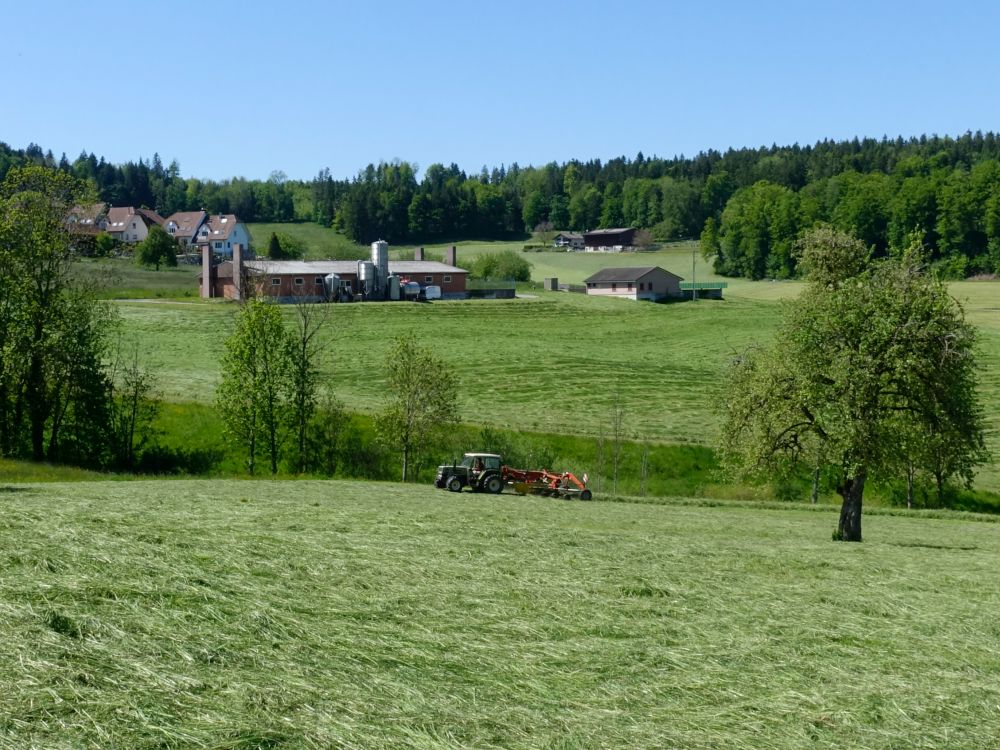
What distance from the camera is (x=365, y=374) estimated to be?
6538cm

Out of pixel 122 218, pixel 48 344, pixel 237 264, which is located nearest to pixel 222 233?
pixel 122 218

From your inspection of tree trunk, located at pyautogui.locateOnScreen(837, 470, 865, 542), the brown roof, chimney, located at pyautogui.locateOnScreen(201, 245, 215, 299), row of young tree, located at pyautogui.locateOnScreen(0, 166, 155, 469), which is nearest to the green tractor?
tree trunk, located at pyautogui.locateOnScreen(837, 470, 865, 542)

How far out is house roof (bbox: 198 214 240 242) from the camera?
6988 inches

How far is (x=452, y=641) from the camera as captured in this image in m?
10.5

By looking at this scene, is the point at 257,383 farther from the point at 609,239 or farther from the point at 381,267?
the point at 609,239

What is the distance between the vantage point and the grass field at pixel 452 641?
317 inches

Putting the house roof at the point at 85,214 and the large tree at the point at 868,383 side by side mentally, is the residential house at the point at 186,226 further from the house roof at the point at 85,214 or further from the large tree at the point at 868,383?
the large tree at the point at 868,383

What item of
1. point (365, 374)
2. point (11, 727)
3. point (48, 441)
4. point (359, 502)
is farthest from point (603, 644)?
point (365, 374)

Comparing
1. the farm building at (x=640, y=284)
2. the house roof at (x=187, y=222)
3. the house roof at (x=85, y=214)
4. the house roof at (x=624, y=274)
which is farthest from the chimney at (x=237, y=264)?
Result: the house roof at (x=187, y=222)

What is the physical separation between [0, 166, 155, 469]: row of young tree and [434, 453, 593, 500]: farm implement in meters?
19.2

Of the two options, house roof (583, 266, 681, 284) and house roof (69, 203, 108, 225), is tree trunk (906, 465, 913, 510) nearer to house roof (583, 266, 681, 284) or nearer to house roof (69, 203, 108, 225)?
house roof (69, 203, 108, 225)

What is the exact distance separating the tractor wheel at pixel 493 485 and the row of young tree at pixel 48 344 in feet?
66.7

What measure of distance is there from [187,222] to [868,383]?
17369 centimetres

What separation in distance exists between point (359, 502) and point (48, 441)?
94.4 feet
